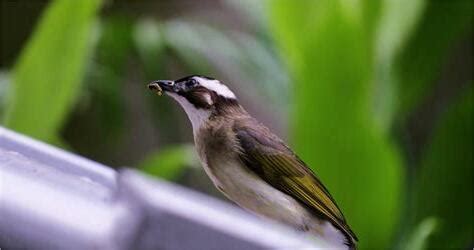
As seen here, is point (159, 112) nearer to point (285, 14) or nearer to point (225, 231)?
point (285, 14)

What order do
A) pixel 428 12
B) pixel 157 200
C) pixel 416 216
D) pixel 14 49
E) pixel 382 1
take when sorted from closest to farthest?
pixel 157 200 < pixel 416 216 < pixel 382 1 < pixel 428 12 < pixel 14 49

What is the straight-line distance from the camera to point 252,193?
0.96ft

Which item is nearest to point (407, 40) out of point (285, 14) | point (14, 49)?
point (285, 14)

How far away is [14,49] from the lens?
118 cm

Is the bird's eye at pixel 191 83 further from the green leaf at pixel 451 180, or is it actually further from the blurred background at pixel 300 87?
the green leaf at pixel 451 180

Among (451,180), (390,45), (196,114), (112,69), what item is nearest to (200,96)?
(196,114)

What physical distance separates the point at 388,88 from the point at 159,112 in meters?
0.22

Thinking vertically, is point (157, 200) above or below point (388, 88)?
below

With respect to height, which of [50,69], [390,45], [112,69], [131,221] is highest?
[390,45]

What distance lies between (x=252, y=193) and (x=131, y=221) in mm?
84

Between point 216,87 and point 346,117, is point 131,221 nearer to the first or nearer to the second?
point 216,87

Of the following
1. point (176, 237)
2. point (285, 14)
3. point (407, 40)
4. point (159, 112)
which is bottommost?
point (176, 237)

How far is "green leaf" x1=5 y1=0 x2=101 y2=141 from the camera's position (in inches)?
24.8

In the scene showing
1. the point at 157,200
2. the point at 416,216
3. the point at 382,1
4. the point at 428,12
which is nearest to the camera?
the point at 157,200
